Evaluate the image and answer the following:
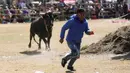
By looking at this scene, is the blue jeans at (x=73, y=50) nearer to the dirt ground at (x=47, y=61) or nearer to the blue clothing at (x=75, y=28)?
the blue clothing at (x=75, y=28)

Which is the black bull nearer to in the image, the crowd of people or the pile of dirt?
the pile of dirt

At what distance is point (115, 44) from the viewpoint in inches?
587

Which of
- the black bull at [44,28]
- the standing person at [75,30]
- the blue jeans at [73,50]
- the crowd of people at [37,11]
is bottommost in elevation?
the crowd of people at [37,11]

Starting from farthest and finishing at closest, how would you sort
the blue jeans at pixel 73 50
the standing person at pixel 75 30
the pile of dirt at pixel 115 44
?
1. the pile of dirt at pixel 115 44
2. the blue jeans at pixel 73 50
3. the standing person at pixel 75 30

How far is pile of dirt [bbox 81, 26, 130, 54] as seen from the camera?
14367mm

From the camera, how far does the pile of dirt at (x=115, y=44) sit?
47.1 ft

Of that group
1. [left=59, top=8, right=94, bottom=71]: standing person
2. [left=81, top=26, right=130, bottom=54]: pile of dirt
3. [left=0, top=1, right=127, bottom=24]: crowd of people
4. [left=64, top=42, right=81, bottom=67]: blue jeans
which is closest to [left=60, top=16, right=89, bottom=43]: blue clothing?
[left=59, top=8, right=94, bottom=71]: standing person

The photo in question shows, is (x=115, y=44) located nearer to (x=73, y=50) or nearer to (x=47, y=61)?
(x=47, y=61)

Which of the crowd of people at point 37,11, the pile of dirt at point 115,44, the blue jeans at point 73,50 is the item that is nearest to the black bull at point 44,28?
the pile of dirt at point 115,44

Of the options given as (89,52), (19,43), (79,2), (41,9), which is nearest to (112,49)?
(89,52)

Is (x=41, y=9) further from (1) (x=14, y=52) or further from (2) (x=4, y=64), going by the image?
(2) (x=4, y=64)

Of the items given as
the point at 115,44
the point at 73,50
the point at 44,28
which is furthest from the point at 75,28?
the point at 44,28

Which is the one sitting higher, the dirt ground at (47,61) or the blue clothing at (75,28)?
the blue clothing at (75,28)

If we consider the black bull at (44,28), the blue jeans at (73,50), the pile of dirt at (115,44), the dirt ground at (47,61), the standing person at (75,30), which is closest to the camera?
the standing person at (75,30)
